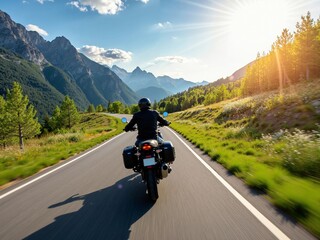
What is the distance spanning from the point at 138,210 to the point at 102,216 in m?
0.64

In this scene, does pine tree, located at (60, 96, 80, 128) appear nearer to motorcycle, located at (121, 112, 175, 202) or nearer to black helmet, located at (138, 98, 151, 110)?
black helmet, located at (138, 98, 151, 110)

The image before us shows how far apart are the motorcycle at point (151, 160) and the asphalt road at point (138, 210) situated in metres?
0.38

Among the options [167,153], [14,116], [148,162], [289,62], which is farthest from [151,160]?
[289,62]

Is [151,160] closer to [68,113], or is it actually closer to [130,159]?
[130,159]

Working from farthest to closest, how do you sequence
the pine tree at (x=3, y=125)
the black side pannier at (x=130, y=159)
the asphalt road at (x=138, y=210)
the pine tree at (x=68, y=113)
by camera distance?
the pine tree at (x=68, y=113)
the pine tree at (x=3, y=125)
the black side pannier at (x=130, y=159)
the asphalt road at (x=138, y=210)

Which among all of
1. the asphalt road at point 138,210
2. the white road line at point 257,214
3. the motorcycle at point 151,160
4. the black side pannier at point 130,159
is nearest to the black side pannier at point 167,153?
the motorcycle at point 151,160

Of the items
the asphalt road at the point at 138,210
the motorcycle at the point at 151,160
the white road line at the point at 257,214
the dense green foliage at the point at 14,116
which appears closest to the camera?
the white road line at the point at 257,214

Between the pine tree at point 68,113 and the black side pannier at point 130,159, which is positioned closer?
the black side pannier at point 130,159

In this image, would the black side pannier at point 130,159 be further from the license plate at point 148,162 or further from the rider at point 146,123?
the license plate at point 148,162

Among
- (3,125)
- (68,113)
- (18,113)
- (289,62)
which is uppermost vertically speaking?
(289,62)

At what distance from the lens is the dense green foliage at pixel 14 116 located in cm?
4702

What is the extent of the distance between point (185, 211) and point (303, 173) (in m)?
3.85

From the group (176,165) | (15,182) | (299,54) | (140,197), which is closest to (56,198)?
(140,197)

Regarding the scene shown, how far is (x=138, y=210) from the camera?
4.78m
